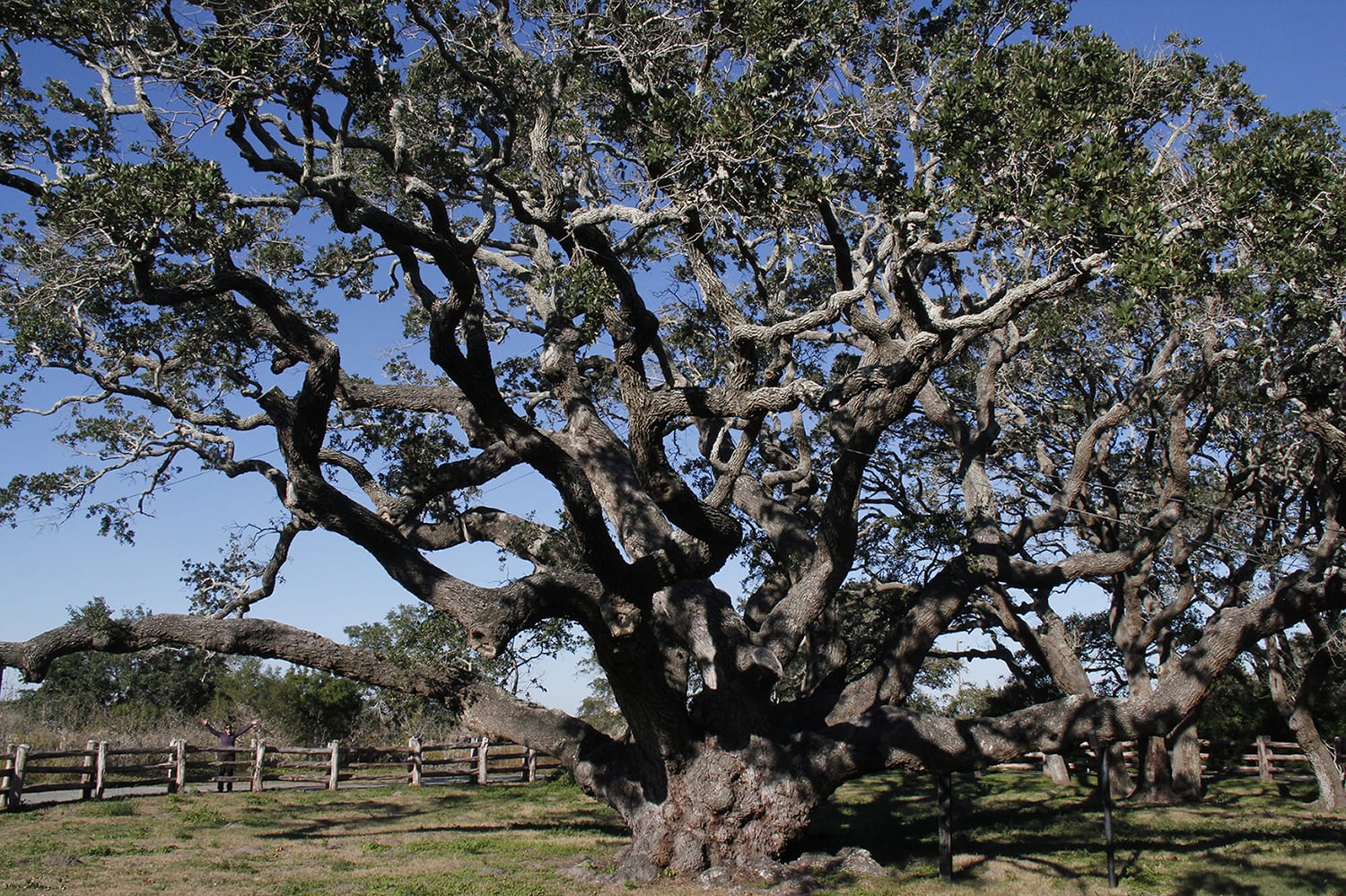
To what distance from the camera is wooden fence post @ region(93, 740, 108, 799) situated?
54.5ft

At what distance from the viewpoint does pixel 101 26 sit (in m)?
8.04

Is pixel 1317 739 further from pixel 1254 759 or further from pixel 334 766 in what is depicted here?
pixel 334 766

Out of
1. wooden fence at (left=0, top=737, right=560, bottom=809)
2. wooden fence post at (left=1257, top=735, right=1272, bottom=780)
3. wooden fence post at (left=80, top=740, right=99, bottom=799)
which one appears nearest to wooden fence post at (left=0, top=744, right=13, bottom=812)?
wooden fence at (left=0, top=737, right=560, bottom=809)

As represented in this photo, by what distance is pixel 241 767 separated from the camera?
72.9 ft

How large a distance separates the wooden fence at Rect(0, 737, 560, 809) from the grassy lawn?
759mm

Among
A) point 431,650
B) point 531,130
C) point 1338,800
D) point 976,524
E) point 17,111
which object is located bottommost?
point 1338,800

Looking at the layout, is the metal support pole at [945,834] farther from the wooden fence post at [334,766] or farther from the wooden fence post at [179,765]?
the wooden fence post at [179,765]

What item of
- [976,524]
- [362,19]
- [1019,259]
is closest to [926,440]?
[976,524]

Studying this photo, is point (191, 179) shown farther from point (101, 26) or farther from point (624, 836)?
point (624, 836)

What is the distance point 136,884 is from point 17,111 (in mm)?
7127

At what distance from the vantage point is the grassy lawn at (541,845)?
9062 mm

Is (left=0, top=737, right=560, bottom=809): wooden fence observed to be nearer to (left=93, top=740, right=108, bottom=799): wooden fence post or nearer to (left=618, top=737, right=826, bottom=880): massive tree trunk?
(left=93, top=740, right=108, bottom=799): wooden fence post

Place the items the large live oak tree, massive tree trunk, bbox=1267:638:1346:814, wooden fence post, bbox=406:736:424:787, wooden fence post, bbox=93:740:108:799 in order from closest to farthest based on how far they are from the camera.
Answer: the large live oak tree
massive tree trunk, bbox=1267:638:1346:814
wooden fence post, bbox=93:740:108:799
wooden fence post, bbox=406:736:424:787

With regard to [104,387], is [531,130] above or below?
above
